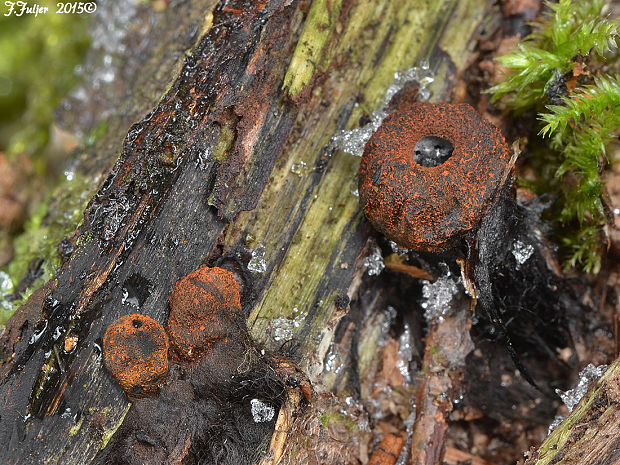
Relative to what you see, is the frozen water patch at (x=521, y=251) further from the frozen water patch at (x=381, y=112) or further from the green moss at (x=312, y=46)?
the green moss at (x=312, y=46)

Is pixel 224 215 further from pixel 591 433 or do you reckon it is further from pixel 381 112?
pixel 591 433

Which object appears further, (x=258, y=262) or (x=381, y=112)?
(x=381, y=112)

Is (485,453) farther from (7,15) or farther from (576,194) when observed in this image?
(7,15)

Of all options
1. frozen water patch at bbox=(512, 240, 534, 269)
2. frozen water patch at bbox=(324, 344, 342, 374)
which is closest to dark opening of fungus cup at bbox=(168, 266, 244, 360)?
frozen water patch at bbox=(324, 344, 342, 374)

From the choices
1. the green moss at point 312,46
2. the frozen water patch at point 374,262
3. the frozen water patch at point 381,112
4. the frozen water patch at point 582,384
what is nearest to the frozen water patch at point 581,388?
the frozen water patch at point 582,384

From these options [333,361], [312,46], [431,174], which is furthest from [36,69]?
[431,174]
